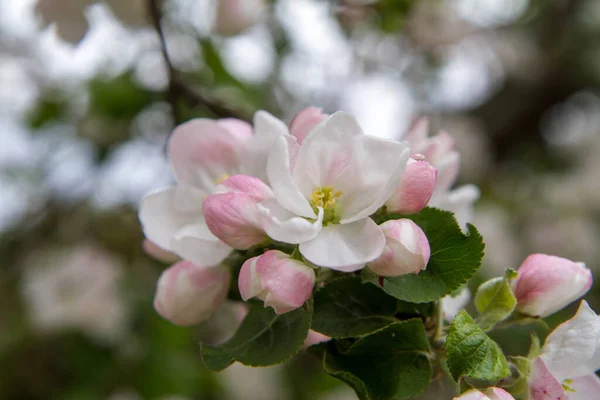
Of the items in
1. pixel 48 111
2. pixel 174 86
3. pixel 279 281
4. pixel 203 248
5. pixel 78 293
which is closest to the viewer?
pixel 279 281

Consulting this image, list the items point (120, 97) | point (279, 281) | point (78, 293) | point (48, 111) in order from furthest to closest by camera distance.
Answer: point (48, 111)
point (78, 293)
point (120, 97)
point (279, 281)

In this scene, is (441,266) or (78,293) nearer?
(441,266)

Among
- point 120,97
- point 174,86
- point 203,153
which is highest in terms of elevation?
point 203,153

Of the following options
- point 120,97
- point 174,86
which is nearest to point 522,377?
point 174,86

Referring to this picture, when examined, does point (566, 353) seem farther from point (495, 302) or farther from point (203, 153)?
point (203, 153)

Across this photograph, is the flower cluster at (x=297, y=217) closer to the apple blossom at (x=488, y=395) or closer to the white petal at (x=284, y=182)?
the white petal at (x=284, y=182)

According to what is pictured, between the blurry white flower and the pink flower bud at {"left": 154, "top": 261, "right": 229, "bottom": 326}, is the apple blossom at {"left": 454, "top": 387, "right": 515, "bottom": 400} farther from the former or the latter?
the blurry white flower

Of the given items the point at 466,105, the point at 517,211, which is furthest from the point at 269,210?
the point at 466,105
